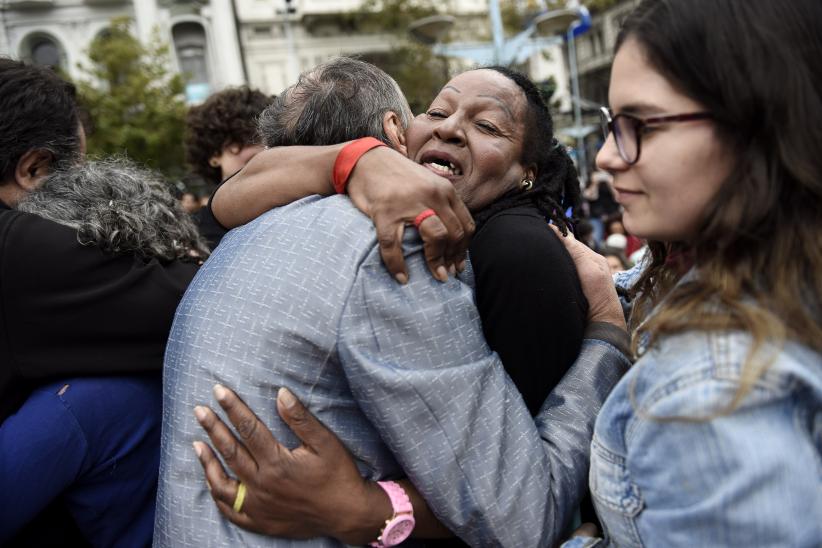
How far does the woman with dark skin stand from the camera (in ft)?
5.37

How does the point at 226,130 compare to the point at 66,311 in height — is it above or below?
above

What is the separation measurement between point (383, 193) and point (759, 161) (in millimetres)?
699

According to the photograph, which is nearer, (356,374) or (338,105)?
(356,374)

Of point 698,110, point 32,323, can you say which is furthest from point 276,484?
point 698,110

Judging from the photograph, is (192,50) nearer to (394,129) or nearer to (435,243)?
(394,129)

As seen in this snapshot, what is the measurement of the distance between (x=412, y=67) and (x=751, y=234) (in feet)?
65.8

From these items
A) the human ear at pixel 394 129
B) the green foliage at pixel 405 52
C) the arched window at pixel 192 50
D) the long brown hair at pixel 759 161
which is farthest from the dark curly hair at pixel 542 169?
the arched window at pixel 192 50

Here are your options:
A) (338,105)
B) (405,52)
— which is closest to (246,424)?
(338,105)

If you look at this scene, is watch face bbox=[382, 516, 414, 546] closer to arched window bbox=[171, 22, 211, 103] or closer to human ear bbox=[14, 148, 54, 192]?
human ear bbox=[14, 148, 54, 192]

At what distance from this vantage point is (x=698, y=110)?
1097 mm

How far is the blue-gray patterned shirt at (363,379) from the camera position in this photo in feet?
4.21

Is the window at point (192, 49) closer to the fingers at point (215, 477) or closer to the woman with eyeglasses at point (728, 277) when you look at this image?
the fingers at point (215, 477)

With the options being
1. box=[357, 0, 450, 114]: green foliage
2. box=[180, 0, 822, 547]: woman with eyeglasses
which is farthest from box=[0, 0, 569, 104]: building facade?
box=[180, 0, 822, 547]: woman with eyeglasses

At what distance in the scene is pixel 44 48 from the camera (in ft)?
72.1
